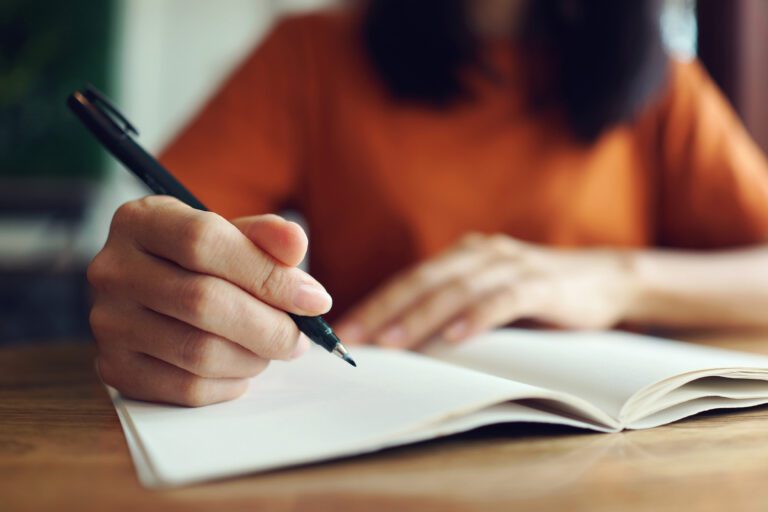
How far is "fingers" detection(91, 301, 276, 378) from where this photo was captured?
335 millimetres

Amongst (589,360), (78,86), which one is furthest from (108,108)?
(78,86)

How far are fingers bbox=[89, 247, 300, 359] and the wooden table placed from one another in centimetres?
7

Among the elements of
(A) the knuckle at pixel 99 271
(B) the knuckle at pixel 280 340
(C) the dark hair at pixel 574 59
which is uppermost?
(C) the dark hair at pixel 574 59

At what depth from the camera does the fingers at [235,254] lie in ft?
1.07

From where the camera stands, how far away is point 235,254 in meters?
0.33

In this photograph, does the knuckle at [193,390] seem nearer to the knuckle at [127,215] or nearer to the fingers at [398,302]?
the knuckle at [127,215]

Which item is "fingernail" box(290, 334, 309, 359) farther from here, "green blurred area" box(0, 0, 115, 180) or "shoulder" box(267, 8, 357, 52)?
"green blurred area" box(0, 0, 115, 180)

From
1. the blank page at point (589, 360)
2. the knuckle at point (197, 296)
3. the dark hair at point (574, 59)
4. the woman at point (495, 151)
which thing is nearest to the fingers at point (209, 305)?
the knuckle at point (197, 296)

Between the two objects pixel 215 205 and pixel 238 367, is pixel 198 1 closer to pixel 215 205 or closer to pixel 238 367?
pixel 215 205

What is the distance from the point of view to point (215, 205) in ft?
2.54

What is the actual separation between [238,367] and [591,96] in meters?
0.70

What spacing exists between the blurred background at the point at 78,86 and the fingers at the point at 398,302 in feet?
7.11

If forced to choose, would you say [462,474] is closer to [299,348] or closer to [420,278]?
[299,348]

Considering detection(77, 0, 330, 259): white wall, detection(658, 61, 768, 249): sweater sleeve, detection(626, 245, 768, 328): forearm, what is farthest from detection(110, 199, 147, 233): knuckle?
detection(77, 0, 330, 259): white wall
